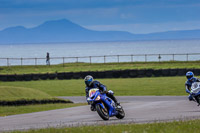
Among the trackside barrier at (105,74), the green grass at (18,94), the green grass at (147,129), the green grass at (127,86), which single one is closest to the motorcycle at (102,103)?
the green grass at (147,129)

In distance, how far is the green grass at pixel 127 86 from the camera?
35644mm

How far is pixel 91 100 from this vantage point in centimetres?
1468

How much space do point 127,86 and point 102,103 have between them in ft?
85.5

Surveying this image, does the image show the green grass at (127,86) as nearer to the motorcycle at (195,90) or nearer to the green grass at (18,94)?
the green grass at (18,94)

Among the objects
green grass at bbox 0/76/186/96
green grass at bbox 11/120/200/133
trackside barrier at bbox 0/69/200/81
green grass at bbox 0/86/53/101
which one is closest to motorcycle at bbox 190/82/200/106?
green grass at bbox 11/120/200/133

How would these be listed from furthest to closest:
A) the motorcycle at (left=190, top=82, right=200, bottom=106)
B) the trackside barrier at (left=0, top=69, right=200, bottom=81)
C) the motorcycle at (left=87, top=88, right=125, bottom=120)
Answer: the trackside barrier at (left=0, top=69, right=200, bottom=81), the motorcycle at (left=190, top=82, right=200, bottom=106), the motorcycle at (left=87, top=88, right=125, bottom=120)

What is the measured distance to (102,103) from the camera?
14.9 metres

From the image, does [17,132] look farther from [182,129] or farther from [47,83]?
[47,83]

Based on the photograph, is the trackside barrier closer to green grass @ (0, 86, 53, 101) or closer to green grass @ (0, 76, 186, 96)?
green grass @ (0, 76, 186, 96)

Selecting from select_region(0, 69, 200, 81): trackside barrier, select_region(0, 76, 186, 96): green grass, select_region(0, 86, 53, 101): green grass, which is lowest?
select_region(0, 76, 186, 96): green grass

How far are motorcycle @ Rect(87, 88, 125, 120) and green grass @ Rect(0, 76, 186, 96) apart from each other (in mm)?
18429

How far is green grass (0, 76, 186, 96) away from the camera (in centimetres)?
3564

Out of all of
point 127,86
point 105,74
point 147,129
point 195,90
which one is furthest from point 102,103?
point 105,74

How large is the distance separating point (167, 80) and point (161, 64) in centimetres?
1548
